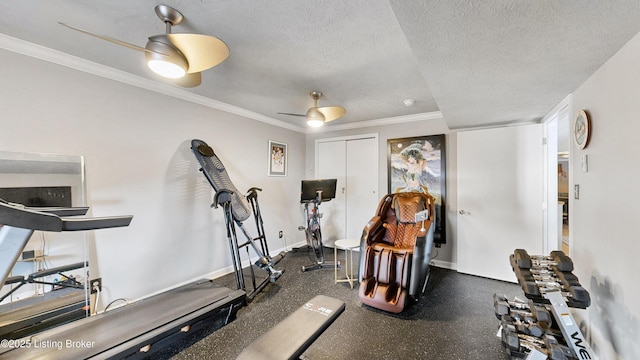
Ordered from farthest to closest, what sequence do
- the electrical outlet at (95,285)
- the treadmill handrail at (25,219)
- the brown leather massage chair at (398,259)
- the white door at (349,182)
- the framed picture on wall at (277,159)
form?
the white door at (349,182), the framed picture on wall at (277,159), the brown leather massage chair at (398,259), the electrical outlet at (95,285), the treadmill handrail at (25,219)

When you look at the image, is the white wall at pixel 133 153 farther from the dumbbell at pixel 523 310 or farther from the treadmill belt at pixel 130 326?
the dumbbell at pixel 523 310

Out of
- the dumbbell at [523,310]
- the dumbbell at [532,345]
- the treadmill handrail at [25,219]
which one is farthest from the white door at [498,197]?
the treadmill handrail at [25,219]

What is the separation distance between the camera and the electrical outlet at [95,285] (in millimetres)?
2332

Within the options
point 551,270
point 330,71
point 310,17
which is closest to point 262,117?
point 330,71

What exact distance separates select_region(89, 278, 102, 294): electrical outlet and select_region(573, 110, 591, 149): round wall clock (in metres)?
4.45

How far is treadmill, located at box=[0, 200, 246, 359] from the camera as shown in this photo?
942 mm

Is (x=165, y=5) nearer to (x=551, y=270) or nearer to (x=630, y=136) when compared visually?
(x=630, y=136)

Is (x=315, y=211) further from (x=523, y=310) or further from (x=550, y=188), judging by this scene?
(x=550, y=188)

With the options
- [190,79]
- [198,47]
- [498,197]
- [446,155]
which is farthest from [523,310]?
[190,79]

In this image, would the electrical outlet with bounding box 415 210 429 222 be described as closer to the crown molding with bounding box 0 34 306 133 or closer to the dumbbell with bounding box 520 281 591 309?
the dumbbell with bounding box 520 281 591 309

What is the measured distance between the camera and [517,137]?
3.12m

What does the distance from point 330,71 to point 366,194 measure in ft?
8.44

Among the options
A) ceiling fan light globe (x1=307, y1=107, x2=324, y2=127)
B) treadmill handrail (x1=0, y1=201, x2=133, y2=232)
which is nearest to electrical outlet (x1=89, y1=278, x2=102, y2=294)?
treadmill handrail (x1=0, y1=201, x2=133, y2=232)

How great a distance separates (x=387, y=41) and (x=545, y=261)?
2.11 m
